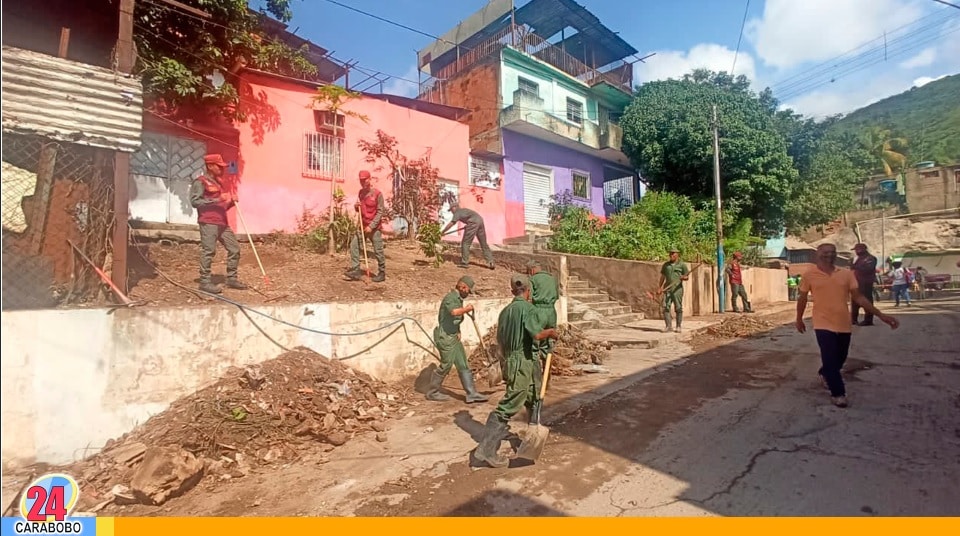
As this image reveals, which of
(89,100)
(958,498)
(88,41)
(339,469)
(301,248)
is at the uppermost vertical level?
(88,41)

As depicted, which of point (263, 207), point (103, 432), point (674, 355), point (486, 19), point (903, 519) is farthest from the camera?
point (486, 19)

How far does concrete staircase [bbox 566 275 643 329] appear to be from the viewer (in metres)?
10.6

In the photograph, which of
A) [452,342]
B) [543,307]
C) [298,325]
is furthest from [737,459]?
[298,325]

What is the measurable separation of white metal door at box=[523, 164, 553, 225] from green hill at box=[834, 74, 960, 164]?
20371 millimetres

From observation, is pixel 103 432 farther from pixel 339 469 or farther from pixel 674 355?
pixel 674 355

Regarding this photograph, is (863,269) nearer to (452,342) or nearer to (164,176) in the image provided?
(452,342)

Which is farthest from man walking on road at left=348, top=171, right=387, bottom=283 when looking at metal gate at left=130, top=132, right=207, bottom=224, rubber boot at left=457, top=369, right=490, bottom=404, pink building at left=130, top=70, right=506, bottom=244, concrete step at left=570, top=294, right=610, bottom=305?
concrete step at left=570, top=294, right=610, bottom=305

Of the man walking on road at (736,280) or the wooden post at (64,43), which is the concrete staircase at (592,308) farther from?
the wooden post at (64,43)

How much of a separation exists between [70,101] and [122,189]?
0.92 meters

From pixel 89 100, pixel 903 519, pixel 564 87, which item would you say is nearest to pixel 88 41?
pixel 89 100

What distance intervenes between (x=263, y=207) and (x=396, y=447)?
346 inches

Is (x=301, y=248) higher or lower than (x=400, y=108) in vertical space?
lower

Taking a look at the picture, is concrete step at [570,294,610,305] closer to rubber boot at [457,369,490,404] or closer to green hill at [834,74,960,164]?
rubber boot at [457,369,490,404]

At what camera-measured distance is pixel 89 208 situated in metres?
4.50
